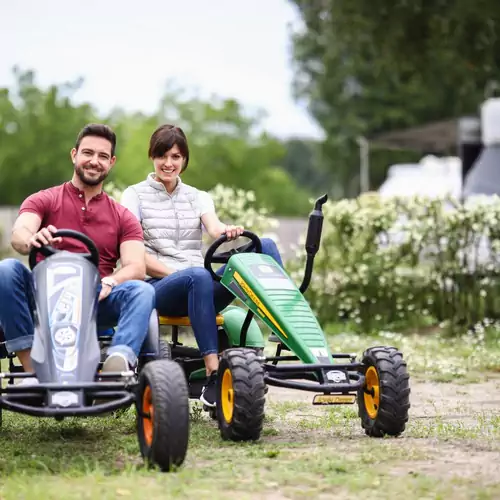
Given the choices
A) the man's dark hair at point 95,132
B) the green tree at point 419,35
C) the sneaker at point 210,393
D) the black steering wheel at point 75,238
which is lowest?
the sneaker at point 210,393

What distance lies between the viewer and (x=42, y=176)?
156ft

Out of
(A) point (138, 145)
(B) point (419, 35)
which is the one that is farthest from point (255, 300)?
(A) point (138, 145)

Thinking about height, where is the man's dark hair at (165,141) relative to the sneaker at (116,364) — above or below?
above

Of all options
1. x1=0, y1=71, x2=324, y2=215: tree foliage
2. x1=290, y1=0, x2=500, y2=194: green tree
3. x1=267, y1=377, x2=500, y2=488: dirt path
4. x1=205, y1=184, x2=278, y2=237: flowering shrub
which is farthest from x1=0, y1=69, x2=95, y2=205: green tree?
x1=267, y1=377, x2=500, y2=488: dirt path

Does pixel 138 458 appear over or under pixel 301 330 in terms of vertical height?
under

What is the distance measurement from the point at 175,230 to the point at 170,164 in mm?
384

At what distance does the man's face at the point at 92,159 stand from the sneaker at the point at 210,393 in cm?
125

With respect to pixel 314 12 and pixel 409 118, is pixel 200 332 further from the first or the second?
pixel 409 118

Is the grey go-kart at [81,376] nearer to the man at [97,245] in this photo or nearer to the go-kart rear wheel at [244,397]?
the man at [97,245]

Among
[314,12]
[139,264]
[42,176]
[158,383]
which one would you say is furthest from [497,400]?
[42,176]

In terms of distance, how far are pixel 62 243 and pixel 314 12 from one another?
16.3m

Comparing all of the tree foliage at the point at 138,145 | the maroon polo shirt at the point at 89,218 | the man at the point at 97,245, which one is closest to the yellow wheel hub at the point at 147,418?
the man at the point at 97,245

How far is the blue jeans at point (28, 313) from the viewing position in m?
5.35

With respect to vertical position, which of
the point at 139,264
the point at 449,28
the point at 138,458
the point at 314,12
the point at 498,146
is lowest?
the point at 138,458
